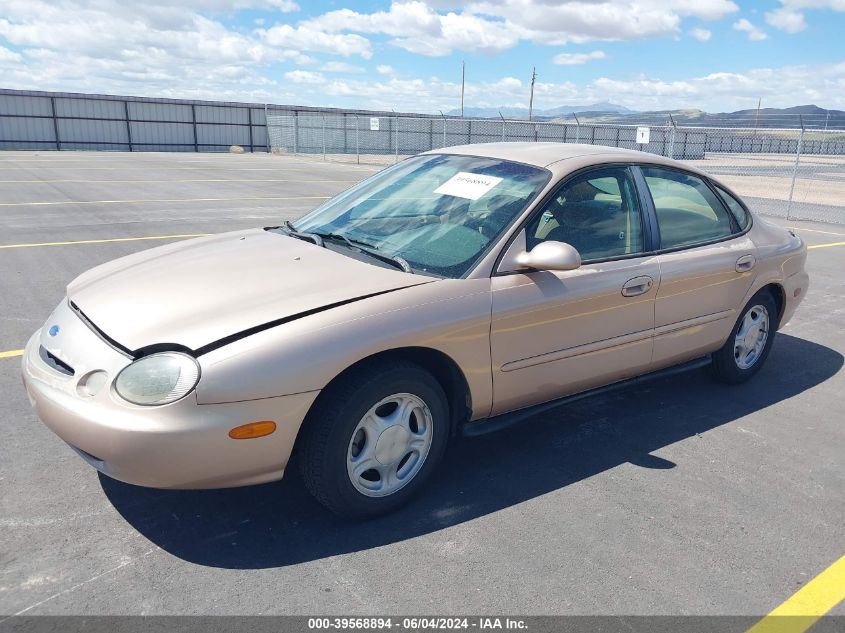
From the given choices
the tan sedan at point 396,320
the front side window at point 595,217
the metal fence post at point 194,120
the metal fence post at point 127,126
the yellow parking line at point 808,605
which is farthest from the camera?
the metal fence post at point 194,120

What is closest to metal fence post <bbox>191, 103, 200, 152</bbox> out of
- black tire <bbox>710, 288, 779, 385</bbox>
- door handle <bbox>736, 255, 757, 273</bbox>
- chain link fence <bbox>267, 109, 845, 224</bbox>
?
chain link fence <bbox>267, 109, 845, 224</bbox>

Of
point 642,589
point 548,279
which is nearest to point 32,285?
point 548,279

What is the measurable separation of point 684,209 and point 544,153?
40.6 inches

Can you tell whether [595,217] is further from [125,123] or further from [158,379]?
[125,123]

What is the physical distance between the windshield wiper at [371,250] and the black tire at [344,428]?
512 millimetres

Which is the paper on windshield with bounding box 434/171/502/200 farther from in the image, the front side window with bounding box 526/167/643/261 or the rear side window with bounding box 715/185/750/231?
the rear side window with bounding box 715/185/750/231

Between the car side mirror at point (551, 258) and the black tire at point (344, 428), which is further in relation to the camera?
the car side mirror at point (551, 258)

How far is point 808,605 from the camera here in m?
2.60

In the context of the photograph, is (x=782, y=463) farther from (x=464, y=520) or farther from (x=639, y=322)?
(x=464, y=520)

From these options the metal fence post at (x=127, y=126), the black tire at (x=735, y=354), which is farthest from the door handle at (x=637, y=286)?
the metal fence post at (x=127, y=126)

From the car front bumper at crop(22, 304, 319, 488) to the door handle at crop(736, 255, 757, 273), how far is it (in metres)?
3.03

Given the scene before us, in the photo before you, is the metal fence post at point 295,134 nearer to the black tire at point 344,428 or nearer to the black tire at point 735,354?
the black tire at point 735,354

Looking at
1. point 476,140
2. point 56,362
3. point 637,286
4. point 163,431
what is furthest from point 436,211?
point 476,140

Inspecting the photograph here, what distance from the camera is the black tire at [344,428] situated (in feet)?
9.08
